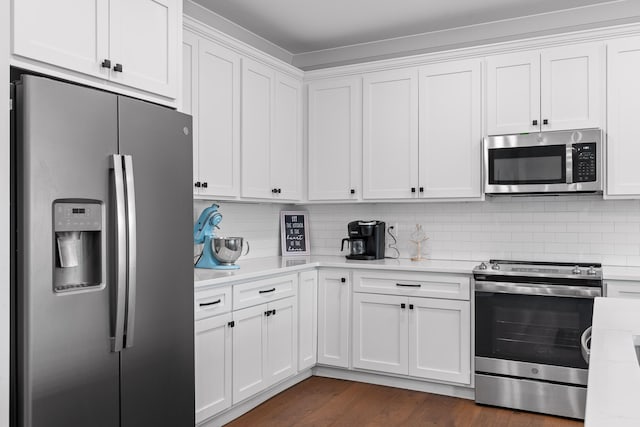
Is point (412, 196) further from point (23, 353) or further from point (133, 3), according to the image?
point (23, 353)

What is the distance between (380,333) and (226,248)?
1.28 meters

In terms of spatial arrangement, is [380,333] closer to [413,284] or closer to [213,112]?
[413,284]

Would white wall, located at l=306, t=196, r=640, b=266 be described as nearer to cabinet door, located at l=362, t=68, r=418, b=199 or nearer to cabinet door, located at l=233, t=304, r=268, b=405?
cabinet door, located at l=362, t=68, r=418, b=199

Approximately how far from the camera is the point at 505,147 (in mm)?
3752

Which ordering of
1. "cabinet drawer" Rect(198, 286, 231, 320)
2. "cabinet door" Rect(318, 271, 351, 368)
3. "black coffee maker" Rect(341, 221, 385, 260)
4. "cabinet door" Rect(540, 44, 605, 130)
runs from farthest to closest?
"black coffee maker" Rect(341, 221, 385, 260), "cabinet door" Rect(318, 271, 351, 368), "cabinet door" Rect(540, 44, 605, 130), "cabinet drawer" Rect(198, 286, 231, 320)

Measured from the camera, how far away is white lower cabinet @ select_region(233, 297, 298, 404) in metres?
3.29

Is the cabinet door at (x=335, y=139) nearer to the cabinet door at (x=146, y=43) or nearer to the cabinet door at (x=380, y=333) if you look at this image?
the cabinet door at (x=380, y=333)

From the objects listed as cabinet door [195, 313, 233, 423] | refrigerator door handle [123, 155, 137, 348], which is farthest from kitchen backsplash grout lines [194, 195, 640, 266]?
refrigerator door handle [123, 155, 137, 348]

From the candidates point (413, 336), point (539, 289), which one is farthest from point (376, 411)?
point (539, 289)

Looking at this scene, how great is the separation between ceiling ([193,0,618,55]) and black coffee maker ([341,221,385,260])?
148 cm

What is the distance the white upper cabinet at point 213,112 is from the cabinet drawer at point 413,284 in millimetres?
1105

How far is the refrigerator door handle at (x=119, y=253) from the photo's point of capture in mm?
2164

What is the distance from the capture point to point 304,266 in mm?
3947

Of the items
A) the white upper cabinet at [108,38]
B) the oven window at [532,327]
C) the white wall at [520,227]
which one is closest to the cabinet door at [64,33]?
the white upper cabinet at [108,38]
